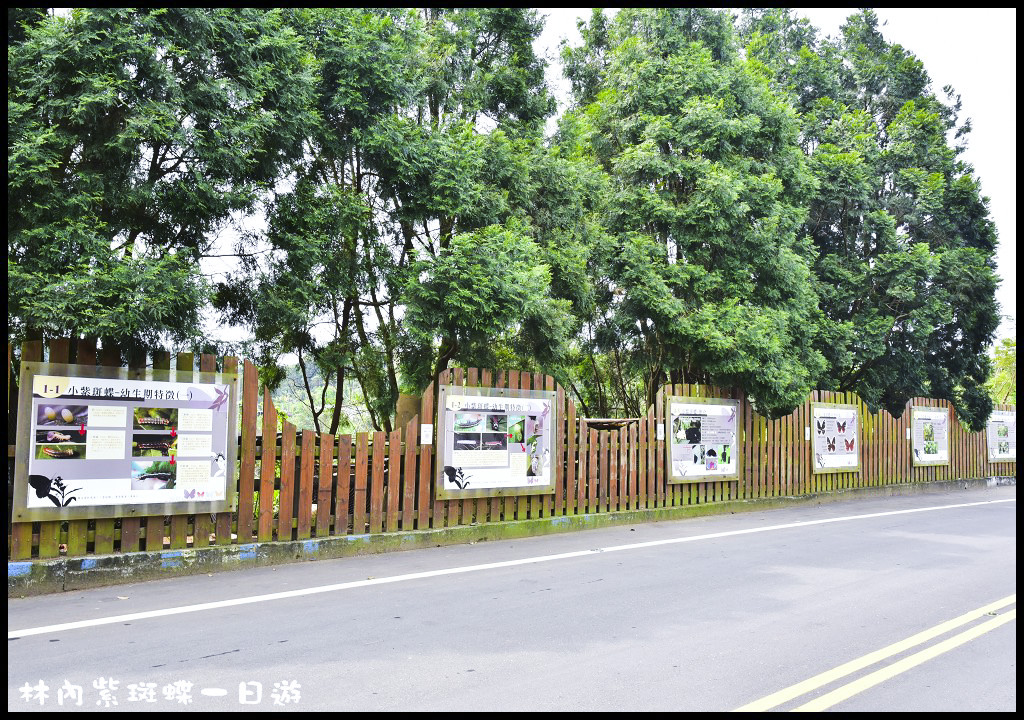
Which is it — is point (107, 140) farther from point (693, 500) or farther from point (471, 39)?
point (693, 500)

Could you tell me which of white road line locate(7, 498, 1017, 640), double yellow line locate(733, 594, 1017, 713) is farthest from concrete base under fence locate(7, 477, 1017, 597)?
double yellow line locate(733, 594, 1017, 713)

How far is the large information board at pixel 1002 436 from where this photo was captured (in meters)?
23.8

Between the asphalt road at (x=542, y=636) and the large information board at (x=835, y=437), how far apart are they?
297 inches

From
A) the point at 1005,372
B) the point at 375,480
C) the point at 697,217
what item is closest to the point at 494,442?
the point at 375,480

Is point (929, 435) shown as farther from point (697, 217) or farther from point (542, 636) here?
point (542, 636)

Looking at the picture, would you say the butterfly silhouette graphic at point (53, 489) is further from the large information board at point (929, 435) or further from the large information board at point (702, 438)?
the large information board at point (929, 435)

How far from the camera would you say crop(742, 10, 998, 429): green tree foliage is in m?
18.9

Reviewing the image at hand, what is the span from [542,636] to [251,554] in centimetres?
403

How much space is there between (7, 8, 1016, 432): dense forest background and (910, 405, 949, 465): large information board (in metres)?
0.87

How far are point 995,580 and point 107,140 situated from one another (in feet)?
33.4

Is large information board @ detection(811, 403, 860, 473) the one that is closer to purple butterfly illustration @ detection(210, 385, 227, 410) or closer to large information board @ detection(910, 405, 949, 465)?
large information board @ detection(910, 405, 949, 465)

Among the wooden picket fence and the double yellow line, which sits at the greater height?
the wooden picket fence

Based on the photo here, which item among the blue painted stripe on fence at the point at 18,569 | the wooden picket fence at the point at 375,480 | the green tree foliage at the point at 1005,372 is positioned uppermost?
the green tree foliage at the point at 1005,372

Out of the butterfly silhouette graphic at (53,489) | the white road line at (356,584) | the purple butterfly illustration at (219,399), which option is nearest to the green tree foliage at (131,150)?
the purple butterfly illustration at (219,399)
